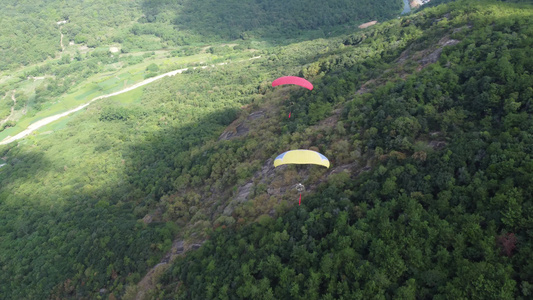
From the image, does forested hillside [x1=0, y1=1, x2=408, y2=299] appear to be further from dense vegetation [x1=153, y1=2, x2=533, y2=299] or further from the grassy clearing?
dense vegetation [x1=153, y1=2, x2=533, y2=299]

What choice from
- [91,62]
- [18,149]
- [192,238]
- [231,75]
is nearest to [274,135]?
[192,238]

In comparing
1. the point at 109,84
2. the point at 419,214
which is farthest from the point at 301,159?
the point at 109,84

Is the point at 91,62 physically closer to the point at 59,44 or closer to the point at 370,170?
the point at 59,44

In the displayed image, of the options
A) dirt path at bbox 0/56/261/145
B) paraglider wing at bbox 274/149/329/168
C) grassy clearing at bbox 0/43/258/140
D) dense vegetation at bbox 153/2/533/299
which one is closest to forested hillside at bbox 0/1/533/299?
dense vegetation at bbox 153/2/533/299

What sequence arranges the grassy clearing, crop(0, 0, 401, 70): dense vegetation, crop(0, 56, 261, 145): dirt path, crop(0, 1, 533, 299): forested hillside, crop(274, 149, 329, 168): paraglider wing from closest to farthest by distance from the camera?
1. crop(0, 1, 533, 299): forested hillside
2. crop(274, 149, 329, 168): paraglider wing
3. crop(0, 56, 261, 145): dirt path
4. the grassy clearing
5. crop(0, 0, 401, 70): dense vegetation

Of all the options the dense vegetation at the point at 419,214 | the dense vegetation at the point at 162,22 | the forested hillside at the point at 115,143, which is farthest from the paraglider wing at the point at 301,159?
the dense vegetation at the point at 162,22

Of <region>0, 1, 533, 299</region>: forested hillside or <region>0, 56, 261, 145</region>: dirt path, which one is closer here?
<region>0, 1, 533, 299</region>: forested hillside

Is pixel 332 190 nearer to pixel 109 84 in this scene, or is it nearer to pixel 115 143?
pixel 115 143

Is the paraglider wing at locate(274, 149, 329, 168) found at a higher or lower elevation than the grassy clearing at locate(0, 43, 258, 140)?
lower
